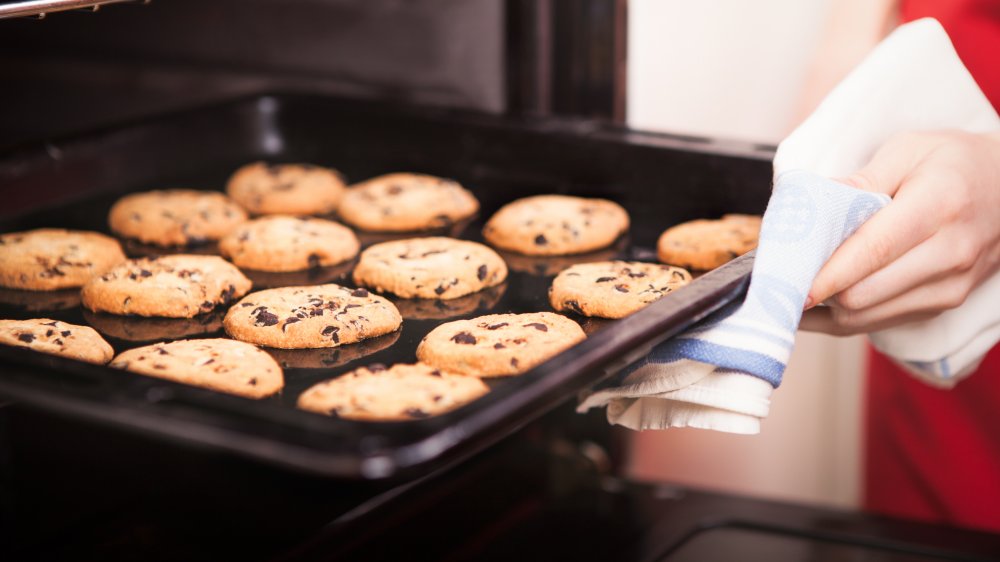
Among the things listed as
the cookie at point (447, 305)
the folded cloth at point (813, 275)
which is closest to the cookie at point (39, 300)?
the cookie at point (447, 305)

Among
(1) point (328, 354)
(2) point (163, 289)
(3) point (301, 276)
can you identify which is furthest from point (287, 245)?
(1) point (328, 354)

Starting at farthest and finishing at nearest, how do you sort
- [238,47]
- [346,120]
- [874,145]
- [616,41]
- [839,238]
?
1. [238,47]
2. [346,120]
3. [616,41]
4. [874,145]
5. [839,238]

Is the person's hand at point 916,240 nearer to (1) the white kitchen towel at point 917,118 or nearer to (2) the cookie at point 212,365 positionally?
(1) the white kitchen towel at point 917,118

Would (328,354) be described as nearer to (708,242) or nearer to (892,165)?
(708,242)

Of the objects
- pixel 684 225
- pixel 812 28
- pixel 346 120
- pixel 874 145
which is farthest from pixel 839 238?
pixel 812 28

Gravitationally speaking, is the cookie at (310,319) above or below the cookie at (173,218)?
below

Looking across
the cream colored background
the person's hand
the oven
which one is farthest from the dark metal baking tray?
the cream colored background

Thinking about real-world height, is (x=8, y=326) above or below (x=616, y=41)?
Answer: below

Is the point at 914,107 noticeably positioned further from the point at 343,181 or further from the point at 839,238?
the point at 343,181
